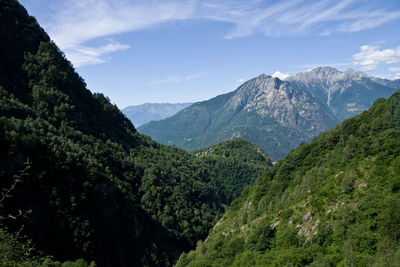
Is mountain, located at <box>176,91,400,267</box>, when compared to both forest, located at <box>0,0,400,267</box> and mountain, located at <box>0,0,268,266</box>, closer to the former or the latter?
forest, located at <box>0,0,400,267</box>

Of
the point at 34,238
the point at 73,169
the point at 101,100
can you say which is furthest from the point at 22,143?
the point at 101,100

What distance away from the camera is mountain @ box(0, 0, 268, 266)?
75.6 metres

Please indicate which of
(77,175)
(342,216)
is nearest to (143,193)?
(77,175)

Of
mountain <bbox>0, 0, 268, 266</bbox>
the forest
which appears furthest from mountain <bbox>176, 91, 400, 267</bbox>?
mountain <bbox>0, 0, 268, 266</bbox>

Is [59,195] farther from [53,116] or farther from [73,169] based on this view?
[53,116]

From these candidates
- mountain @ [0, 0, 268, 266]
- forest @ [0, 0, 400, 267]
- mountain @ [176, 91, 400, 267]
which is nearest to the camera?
mountain @ [176, 91, 400, 267]

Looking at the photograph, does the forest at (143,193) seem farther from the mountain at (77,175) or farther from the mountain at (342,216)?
the mountain at (77,175)

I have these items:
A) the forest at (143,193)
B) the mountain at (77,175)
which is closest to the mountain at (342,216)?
the forest at (143,193)

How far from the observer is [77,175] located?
90.1 m

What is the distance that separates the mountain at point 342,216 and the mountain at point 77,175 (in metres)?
31.6

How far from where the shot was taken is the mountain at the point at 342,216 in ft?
126

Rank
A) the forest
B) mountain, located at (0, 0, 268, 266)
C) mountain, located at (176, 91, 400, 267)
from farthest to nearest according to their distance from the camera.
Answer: mountain, located at (0, 0, 268, 266) → the forest → mountain, located at (176, 91, 400, 267)

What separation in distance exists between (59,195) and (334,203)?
75.3 metres

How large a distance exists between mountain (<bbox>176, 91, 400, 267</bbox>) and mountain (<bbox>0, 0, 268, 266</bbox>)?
31.6m
